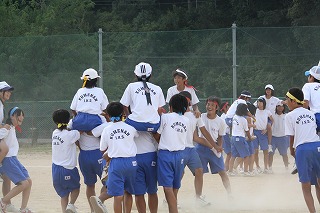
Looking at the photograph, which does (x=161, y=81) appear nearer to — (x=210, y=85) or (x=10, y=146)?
(x=210, y=85)

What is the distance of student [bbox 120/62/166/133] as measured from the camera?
1041 cm

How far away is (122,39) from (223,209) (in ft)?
50.1

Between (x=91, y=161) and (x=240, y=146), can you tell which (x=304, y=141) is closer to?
(x=91, y=161)

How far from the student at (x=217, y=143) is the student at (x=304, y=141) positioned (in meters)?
2.63

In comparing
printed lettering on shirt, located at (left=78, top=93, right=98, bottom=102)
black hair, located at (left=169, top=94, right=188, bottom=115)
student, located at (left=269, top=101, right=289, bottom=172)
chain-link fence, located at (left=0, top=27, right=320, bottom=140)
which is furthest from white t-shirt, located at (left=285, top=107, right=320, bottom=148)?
chain-link fence, located at (left=0, top=27, right=320, bottom=140)

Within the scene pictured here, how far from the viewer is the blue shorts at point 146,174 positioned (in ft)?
34.5

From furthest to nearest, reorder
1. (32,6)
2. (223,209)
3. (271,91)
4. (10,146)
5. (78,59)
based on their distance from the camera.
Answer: (32,6), (78,59), (271,91), (223,209), (10,146)

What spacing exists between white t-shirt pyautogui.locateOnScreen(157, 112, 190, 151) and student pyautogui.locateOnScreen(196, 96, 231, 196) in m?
3.08

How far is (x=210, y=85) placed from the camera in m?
26.9

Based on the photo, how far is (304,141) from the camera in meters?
11.1

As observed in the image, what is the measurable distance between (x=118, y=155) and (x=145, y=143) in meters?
0.55

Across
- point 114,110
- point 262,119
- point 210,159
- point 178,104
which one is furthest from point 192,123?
point 262,119

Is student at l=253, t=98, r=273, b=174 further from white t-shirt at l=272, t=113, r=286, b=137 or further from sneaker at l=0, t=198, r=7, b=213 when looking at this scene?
sneaker at l=0, t=198, r=7, b=213

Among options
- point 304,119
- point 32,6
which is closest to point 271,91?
point 304,119
